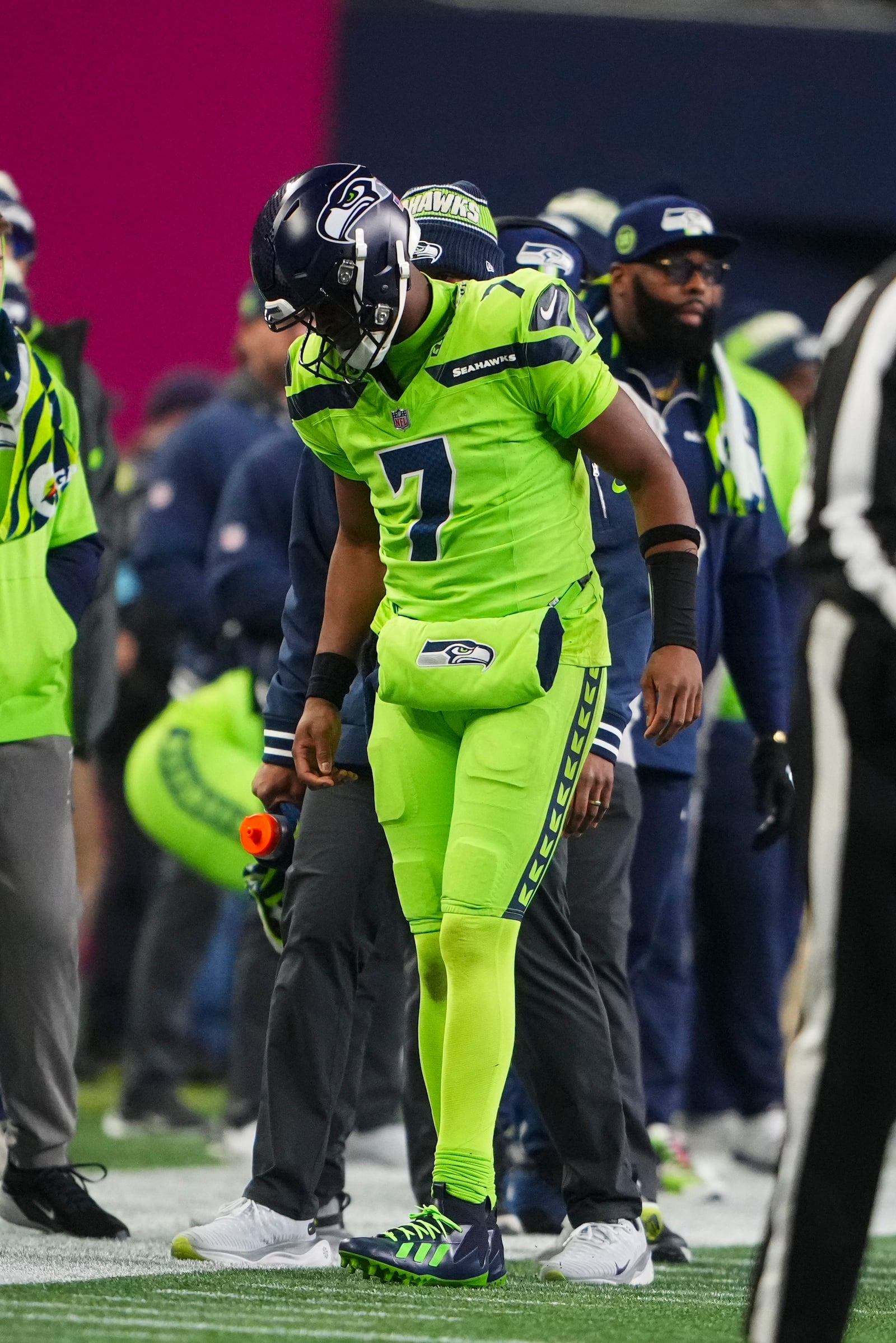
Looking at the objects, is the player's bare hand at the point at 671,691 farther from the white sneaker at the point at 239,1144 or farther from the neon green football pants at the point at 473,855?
the white sneaker at the point at 239,1144

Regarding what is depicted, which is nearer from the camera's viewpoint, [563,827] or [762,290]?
[563,827]

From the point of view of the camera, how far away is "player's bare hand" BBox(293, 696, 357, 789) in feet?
14.2

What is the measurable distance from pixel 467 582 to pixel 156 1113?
12.9 feet

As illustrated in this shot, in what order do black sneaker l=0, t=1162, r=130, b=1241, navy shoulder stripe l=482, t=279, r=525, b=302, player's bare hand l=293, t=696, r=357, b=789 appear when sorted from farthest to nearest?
black sneaker l=0, t=1162, r=130, b=1241 → player's bare hand l=293, t=696, r=357, b=789 → navy shoulder stripe l=482, t=279, r=525, b=302

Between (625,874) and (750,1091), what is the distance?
242cm

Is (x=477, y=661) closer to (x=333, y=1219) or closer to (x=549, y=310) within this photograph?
(x=549, y=310)

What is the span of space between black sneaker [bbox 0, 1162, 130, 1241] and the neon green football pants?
2.87 feet

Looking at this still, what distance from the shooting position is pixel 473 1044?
389 cm

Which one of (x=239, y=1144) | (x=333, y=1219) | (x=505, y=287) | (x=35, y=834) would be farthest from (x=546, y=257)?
(x=239, y=1144)

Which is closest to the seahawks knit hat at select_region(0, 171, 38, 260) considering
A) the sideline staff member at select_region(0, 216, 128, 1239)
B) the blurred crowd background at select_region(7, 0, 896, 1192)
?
the sideline staff member at select_region(0, 216, 128, 1239)

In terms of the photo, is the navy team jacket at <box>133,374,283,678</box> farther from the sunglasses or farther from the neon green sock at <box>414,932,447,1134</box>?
the neon green sock at <box>414,932,447,1134</box>

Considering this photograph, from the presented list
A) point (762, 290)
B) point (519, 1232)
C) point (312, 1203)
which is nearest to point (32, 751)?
point (312, 1203)

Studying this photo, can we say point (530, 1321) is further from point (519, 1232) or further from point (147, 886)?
point (147, 886)

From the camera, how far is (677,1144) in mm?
6250
